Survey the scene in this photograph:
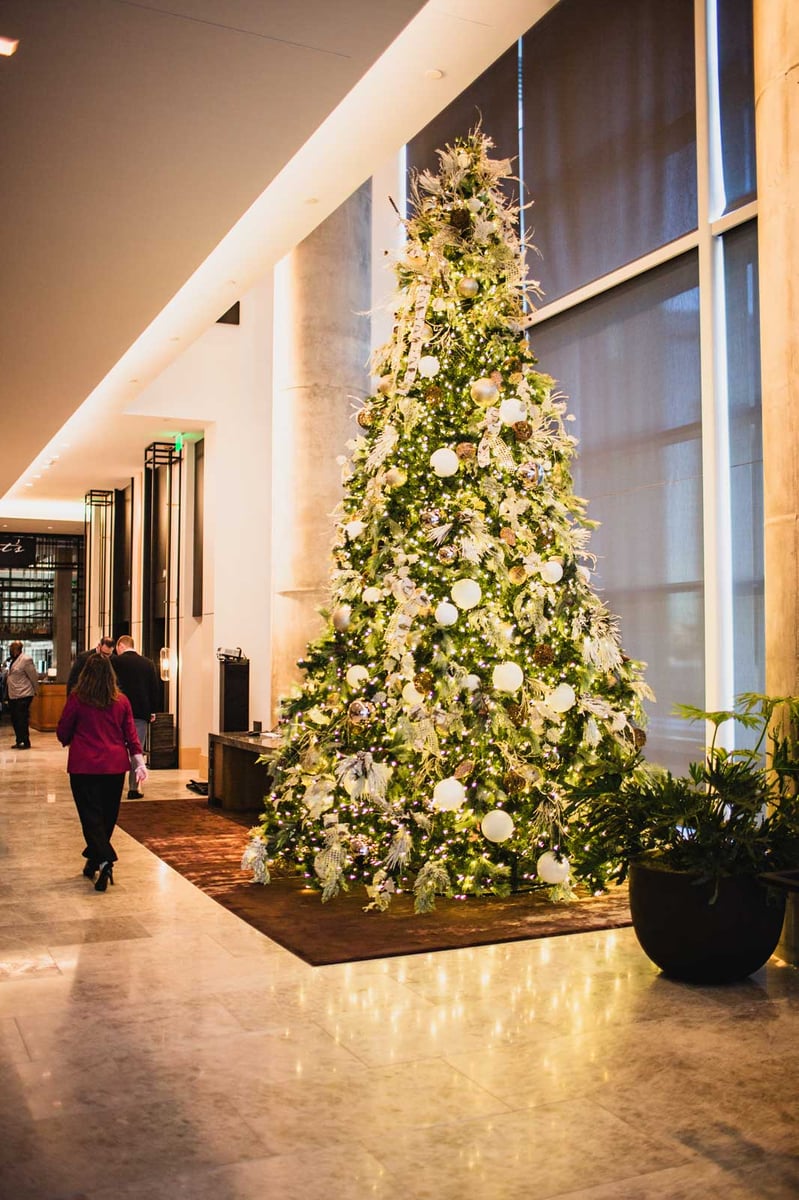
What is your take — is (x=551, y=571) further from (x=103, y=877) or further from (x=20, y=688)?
(x=20, y=688)

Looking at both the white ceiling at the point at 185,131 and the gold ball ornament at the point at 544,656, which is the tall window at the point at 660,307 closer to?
the gold ball ornament at the point at 544,656

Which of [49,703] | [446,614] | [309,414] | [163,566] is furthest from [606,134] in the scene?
[49,703]

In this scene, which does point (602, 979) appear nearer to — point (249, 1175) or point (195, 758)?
point (249, 1175)

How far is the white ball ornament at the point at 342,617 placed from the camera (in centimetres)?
636

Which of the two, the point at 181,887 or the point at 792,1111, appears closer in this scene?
the point at 792,1111

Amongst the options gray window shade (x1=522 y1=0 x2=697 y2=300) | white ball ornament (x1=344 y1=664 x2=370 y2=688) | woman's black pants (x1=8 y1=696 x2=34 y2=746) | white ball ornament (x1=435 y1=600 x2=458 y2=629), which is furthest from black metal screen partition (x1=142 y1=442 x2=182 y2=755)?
white ball ornament (x1=435 y1=600 x2=458 y2=629)

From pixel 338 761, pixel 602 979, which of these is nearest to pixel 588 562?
pixel 338 761

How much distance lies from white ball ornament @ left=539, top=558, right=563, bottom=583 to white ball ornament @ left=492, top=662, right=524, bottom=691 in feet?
1.78

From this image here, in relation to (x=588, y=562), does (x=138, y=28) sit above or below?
above

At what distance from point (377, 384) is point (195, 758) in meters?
8.00

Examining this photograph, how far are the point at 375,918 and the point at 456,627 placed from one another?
1.63m

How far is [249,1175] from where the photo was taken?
285 centimetres

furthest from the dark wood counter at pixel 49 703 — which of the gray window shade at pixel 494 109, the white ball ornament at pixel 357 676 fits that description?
the white ball ornament at pixel 357 676

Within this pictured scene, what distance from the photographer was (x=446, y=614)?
582 cm
